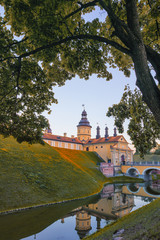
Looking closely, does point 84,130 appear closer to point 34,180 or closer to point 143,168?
point 143,168

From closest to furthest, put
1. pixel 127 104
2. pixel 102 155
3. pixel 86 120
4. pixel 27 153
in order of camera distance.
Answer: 1. pixel 127 104
2. pixel 27 153
3. pixel 102 155
4. pixel 86 120

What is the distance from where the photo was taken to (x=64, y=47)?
32.6ft

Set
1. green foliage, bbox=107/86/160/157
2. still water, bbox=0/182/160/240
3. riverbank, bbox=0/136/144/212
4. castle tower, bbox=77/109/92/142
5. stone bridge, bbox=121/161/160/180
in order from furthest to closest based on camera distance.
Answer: castle tower, bbox=77/109/92/142
stone bridge, bbox=121/161/160/180
riverbank, bbox=0/136/144/212
still water, bbox=0/182/160/240
green foliage, bbox=107/86/160/157

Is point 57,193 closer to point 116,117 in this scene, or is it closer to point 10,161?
point 10,161

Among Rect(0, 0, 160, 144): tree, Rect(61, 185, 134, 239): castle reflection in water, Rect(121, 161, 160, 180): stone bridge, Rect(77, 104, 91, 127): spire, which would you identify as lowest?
Rect(61, 185, 134, 239): castle reflection in water

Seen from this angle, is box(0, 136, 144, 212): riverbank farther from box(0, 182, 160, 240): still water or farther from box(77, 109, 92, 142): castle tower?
box(77, 109, 92, 142): castle tower

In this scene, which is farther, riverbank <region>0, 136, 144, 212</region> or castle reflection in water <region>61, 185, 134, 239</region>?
riverbank <region>0, 136, 144, 212</region>

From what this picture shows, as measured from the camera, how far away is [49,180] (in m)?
26.8

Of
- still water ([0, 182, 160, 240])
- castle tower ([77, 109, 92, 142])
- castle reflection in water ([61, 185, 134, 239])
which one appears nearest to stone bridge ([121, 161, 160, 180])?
castle tower ([77, 109, 92, 142])

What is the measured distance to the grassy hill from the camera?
20.3m

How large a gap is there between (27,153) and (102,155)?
4406 cm

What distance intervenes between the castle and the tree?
5663cm

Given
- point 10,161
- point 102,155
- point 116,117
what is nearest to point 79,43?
point 116,117

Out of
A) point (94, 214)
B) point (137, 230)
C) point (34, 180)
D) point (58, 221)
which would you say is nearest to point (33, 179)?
point (34, 180)
